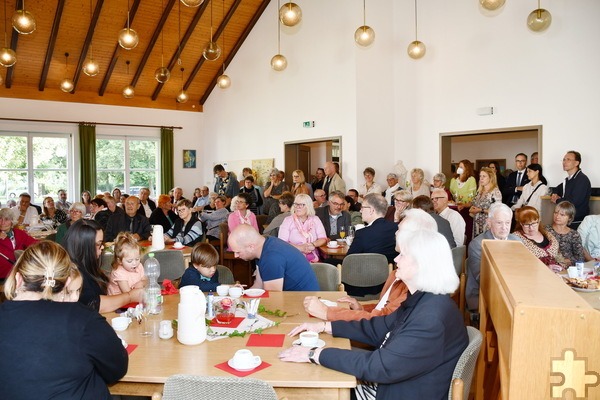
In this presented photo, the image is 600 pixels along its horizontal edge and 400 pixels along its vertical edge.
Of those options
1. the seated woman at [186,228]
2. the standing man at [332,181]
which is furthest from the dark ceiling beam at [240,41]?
the seated woman at [186,228]

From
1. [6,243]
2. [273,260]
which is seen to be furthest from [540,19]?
[6,243]

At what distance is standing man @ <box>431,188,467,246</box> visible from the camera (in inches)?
224

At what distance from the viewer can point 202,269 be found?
353 centimetres

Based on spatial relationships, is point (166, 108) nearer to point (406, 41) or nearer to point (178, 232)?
point (406, 41)

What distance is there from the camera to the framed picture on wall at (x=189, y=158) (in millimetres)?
15094

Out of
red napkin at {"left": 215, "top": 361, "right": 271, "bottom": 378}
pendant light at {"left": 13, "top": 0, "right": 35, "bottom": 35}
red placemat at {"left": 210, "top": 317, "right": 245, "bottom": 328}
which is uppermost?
pendant light at {"left": 13, "top": 0, "right": 35, "bottom": 35}

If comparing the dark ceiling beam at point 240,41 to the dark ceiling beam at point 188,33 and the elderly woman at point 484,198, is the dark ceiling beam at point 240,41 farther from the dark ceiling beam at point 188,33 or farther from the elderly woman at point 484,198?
the elderly woman at point 484,198

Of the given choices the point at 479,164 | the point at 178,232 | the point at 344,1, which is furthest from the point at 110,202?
the point at 479,164

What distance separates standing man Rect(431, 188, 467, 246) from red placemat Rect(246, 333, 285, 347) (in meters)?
3.66

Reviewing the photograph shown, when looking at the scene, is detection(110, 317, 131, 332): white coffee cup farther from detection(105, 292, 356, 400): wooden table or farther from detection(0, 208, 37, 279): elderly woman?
detection(0, 208, 37, 279): elderly woman

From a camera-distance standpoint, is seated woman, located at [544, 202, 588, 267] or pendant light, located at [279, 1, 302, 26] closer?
seated woman, located at [544, 202, 588, 267]

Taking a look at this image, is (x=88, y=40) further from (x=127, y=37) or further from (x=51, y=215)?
(x=127, y=37)

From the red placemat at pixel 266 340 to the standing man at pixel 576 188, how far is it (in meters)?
5.90

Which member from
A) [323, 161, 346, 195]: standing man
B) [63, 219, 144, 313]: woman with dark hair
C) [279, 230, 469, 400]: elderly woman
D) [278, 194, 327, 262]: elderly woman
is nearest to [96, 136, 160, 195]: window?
[323, 161, 346, 195]: standing man
